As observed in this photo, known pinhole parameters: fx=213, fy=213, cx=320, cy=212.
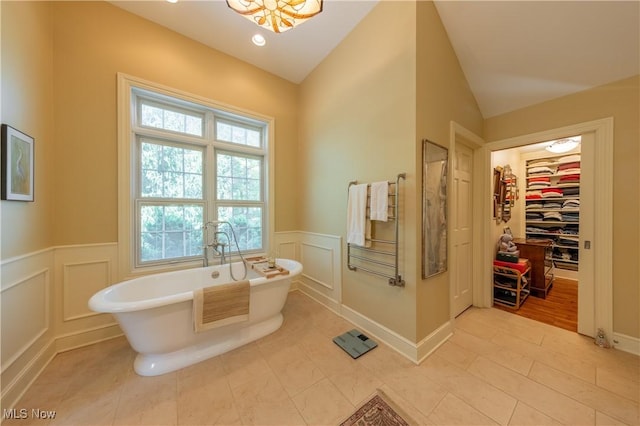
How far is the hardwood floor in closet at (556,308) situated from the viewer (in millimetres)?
2338

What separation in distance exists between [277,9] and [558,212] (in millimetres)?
5206

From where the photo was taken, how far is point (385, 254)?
6.63ft

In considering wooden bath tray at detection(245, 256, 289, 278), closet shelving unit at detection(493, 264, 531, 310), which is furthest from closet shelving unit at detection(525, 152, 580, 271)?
wooden bath tray at detection(245, 256, 289, 278)

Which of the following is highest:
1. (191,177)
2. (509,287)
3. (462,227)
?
(191,177)

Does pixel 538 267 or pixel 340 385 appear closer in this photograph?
pixel 340 385

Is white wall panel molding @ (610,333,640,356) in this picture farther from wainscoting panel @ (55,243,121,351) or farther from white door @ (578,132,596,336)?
wainscoting panel @ (55,243,121,351)

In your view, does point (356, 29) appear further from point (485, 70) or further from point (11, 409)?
point (11, 409)

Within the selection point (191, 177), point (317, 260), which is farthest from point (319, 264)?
point (191, 177)

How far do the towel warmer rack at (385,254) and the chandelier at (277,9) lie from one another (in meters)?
1.36

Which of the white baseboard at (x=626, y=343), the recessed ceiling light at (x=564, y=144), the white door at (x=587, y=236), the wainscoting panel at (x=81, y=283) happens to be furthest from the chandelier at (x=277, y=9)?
the recessed ceiling light at (x=564, y=144)

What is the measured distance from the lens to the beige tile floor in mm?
1293

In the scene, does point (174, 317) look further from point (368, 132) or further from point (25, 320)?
point (368, 132)

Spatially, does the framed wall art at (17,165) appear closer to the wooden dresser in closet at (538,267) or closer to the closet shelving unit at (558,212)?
the wooden dresser in closet at (538,267)

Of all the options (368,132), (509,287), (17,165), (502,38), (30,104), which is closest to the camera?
(17,165)
